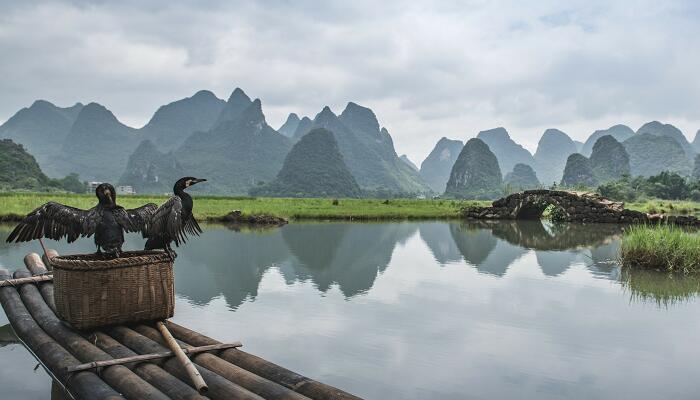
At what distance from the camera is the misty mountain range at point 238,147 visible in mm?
98119

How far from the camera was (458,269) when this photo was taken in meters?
9.37

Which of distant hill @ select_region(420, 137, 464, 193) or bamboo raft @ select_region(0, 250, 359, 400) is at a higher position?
distant hill @ select_region(420, 137, 464, 193)

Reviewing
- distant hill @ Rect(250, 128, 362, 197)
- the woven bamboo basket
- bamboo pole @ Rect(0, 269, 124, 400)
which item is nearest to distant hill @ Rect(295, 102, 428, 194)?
distant hill @ Rect(250, 128, 362, 197)

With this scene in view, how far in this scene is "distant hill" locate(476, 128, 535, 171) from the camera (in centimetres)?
17675

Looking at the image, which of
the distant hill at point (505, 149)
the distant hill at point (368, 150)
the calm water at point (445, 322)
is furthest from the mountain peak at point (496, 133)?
the calm water at point (445, 322)

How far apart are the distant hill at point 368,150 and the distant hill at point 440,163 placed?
22.8 metres

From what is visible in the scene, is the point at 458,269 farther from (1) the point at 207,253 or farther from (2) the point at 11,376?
(2) the point at 11,376

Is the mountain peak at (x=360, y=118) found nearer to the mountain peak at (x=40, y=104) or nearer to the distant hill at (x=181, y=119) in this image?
the distant hill at (x=181, y=119)

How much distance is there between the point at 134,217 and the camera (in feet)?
15.1

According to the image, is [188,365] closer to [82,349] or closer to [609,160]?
[82,349]

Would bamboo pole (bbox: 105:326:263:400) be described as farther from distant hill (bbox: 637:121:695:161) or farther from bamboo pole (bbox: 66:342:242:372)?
distant hill (bbox: 637:121:695:161)

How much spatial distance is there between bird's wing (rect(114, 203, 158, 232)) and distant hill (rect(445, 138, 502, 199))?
84708 millimetres

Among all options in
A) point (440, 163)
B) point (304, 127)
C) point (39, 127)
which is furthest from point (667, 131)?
point (39, 127)

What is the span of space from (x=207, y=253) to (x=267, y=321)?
562 centimetres
